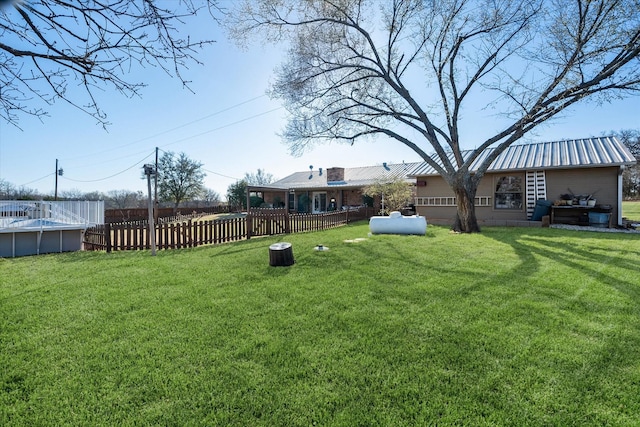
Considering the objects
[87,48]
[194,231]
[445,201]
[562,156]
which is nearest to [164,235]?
[194,231]

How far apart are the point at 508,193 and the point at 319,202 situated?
15716 mm

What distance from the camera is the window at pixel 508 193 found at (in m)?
14.1

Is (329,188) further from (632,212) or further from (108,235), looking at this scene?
(632,212)

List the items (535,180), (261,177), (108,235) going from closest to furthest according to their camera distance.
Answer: (108,235) → (535,180) → (261,177)

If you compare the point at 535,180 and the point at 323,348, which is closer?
the point at 323,348

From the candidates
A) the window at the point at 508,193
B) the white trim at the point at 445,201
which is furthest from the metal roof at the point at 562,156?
the white trim at the point at 445,201

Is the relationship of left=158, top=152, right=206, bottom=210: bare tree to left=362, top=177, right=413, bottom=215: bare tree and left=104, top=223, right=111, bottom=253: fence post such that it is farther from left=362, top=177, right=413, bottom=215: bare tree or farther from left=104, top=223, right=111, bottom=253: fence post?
left=104, top=223, right=111, bottom=253: fence post

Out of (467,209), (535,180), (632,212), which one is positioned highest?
(535,180)

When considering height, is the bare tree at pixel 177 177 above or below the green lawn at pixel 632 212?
A: above

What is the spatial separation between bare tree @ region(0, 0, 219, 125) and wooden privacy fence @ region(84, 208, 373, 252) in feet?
22.5

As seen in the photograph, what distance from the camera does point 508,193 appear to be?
47.1 feet

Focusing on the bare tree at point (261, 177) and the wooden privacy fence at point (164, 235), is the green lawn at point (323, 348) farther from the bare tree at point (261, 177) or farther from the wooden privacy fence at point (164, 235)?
the bare tree at point (261, 177)

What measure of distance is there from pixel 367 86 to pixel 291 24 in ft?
12.7

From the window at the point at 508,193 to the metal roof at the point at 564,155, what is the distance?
0.81 metres
